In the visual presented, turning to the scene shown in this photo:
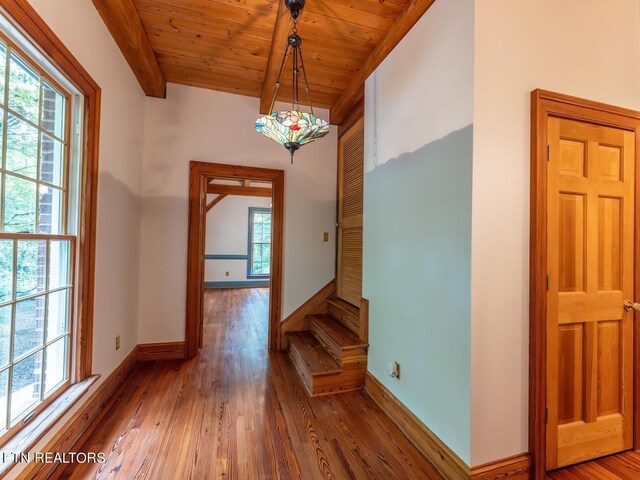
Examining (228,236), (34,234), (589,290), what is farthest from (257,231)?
(589,290)

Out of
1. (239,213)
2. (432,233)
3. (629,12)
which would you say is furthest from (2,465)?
(239,213)

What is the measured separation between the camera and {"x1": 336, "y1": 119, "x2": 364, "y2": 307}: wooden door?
3.01m

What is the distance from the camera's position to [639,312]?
1.75 m

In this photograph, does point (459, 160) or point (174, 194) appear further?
point (174, 194)

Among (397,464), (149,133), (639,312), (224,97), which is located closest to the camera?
(397,464)

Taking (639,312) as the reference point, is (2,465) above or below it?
below

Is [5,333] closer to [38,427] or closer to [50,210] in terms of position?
[38,427]

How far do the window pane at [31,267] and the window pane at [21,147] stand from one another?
0.35 m

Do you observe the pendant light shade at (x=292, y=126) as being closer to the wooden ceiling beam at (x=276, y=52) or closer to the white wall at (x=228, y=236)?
the wooden ceiling beam at (x=276, y=52)

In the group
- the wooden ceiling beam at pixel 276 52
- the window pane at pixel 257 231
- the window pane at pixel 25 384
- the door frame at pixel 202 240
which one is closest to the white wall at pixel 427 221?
the wooden ceiling beam at pixel 276 52

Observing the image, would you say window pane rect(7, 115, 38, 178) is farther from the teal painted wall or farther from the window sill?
the teal painted wall

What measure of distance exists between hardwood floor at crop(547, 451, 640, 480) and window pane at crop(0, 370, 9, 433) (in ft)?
8.76

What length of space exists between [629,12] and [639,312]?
1.81m

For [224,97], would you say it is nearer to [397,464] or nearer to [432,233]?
[432,233]
